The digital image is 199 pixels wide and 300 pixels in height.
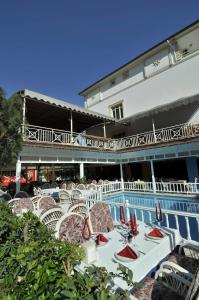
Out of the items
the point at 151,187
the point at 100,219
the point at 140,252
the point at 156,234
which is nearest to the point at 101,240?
the point at 140,252

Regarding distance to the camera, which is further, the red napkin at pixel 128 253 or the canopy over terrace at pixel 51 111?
the canopy over terrace at pixel 51 111

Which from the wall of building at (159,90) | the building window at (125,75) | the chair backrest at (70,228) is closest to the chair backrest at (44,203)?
the chair backrest at (70,228)

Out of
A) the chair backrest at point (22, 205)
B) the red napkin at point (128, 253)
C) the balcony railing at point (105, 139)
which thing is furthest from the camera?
the balcony railing at point (105, 139)

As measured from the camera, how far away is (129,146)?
16.2m

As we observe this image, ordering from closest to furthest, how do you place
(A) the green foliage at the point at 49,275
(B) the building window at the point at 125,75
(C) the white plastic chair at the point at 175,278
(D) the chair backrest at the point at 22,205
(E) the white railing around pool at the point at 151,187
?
(A) the green foliage at the point at 49,275 < (C) the white plastic chair at the point at 175,278 < (D) the chair backrest at the point at 22,205 < (E) the white railing around pool at the point at 151,187 < (B) the building window at the point at 125,75

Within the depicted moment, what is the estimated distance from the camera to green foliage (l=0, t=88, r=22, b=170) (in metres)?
4.55

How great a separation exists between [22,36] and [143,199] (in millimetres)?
13580

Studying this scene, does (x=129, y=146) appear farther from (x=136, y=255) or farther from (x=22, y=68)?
(x=136, y=255)

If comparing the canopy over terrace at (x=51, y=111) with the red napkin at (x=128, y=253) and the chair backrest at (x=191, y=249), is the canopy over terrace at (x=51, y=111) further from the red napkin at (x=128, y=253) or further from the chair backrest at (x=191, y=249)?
the chair backrest at (x=191, y=249)

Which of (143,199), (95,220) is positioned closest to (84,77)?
(143,199)

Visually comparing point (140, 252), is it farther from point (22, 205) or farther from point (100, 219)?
point (22, 205)

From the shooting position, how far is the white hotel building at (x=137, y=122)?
11.7 metres

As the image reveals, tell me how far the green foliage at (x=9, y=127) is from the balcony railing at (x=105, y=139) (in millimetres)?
5315

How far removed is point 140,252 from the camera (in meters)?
2.73
